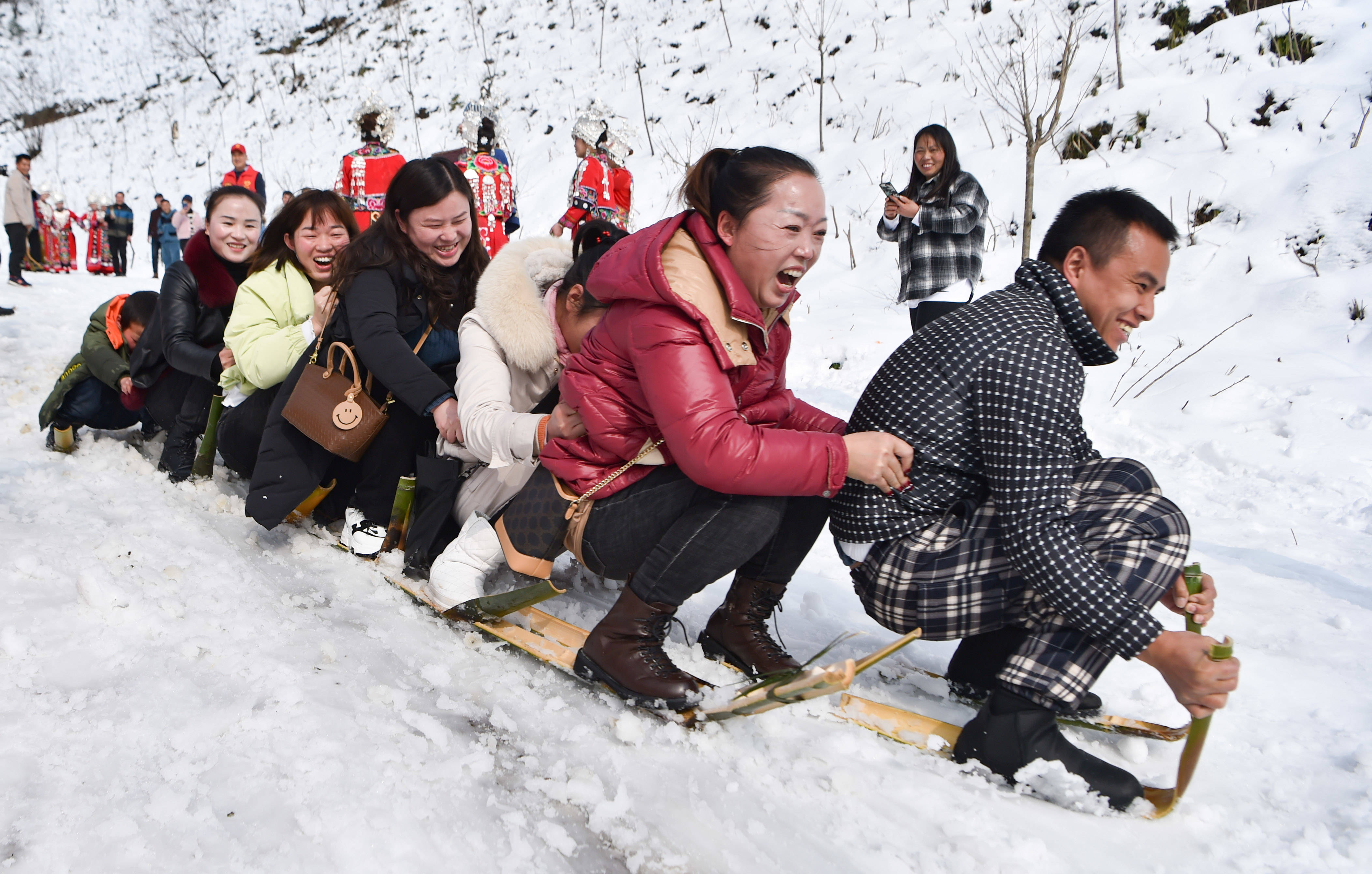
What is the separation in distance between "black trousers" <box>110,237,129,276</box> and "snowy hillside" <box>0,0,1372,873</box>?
5637 mm

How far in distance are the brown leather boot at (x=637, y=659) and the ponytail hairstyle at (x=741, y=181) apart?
884 mm

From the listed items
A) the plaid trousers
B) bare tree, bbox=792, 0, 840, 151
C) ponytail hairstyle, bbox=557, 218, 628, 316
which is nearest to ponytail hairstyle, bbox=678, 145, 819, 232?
ponytail hairstyle, bbox=557, 218, 628, 316

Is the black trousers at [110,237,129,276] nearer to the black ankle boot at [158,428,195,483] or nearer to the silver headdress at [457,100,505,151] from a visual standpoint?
the silver headdress at [457,100,505,151]

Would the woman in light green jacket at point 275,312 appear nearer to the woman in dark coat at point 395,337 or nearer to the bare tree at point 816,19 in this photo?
the woman in dark coat at point 395,337

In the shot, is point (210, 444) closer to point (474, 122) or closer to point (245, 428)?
point (245, 428)

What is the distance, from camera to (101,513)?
2623 millimetres

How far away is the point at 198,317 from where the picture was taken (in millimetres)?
3127

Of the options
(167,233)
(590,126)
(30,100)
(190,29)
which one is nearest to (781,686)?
(590,126)

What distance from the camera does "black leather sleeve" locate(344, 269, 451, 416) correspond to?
234cm

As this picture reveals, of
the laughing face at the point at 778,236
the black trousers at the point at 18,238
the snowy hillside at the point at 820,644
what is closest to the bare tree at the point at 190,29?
the black trousers at the point at 18,238

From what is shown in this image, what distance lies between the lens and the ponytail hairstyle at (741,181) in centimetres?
164

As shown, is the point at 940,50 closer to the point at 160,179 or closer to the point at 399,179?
the point at 399,179

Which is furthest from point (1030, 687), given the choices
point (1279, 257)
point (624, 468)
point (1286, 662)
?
→ point (1279, 257)

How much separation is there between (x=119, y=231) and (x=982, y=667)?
49.7 ft
